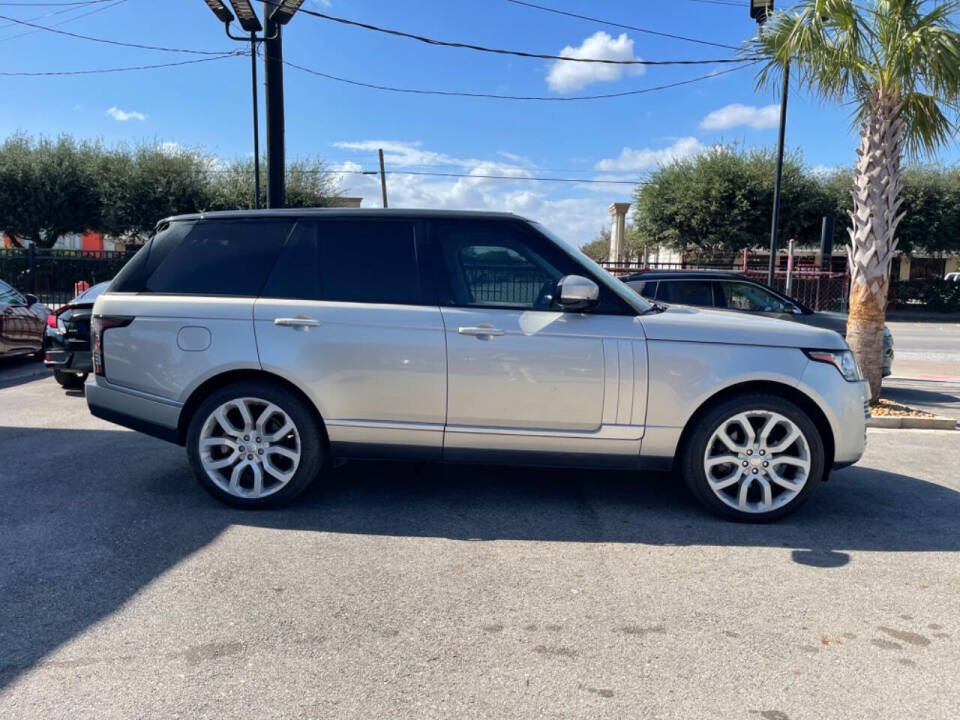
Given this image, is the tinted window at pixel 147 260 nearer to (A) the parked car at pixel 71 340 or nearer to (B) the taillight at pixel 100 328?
(B) the taillight at pixel 100 328

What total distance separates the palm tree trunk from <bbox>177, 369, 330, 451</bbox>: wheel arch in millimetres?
6568

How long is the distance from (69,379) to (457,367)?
265 inches

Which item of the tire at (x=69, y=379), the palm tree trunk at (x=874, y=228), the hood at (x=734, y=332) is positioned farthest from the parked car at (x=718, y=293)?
the tire at (x=69, y=379)

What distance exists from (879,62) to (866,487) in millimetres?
5126

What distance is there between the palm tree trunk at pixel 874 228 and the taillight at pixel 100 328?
24.8 ft

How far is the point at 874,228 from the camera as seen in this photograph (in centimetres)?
840

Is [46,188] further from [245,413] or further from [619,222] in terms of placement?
[245,413]

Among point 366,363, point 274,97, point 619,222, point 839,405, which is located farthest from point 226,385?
point 619,222

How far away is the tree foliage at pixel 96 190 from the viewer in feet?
92.5

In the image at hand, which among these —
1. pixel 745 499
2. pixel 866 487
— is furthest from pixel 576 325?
pixel 866 487

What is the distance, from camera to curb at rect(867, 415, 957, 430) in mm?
7836

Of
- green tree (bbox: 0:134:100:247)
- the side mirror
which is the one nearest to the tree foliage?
green tree (bbox: 0:134:100:247)

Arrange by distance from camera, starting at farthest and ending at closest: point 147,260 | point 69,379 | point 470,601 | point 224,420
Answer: point 69,379 → point 147,260 → point 224,420 → point 470,601

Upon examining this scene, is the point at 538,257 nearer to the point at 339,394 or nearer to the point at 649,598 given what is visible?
the point at 339,394
